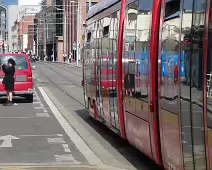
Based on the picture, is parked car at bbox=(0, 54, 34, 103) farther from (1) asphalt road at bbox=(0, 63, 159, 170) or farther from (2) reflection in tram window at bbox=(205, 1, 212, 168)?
(2) reflection in tram window at bbox=(205, 1, 212, 168)

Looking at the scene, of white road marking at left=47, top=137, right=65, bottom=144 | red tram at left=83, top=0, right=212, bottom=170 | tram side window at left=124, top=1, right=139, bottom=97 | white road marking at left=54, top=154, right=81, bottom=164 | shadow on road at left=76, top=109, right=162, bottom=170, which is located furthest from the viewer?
white road marking at left=47, top=137, right=65, bottom=144

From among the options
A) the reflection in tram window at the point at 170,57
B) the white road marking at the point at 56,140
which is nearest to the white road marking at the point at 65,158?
the white road marking at the point at 56,140

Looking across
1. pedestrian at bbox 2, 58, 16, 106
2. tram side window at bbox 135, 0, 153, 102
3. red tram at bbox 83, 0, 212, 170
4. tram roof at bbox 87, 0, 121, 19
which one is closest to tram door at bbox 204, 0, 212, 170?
red tram at bbox 83, 0, 212, 170

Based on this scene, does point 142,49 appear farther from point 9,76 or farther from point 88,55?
point 9,76

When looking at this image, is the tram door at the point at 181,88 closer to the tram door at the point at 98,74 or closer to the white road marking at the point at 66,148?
the white road marking at the point at 66,148

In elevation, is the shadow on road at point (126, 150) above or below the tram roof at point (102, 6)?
below

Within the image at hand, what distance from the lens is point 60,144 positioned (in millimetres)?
10469

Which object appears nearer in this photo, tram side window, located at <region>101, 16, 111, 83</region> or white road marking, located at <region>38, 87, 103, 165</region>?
white road marking, located at <region>38, 87, 103, 165</region>

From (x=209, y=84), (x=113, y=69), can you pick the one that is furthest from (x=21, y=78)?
(x=209, y=84)

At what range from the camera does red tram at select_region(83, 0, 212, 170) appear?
5035 mm

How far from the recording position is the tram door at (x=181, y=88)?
5090mm

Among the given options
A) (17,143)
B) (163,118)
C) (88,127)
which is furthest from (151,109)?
(88,127)

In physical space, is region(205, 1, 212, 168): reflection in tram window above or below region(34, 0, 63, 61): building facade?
below

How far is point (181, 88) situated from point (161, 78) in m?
0.79
